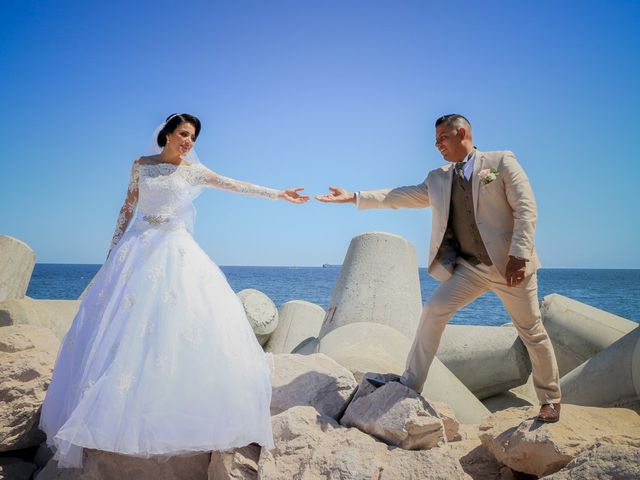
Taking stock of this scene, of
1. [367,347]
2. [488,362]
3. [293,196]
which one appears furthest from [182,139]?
[488,362]

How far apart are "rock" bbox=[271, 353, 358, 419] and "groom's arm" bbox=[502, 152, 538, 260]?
1.41m

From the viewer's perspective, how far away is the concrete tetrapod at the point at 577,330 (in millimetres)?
6414

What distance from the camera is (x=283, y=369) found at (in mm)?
3564

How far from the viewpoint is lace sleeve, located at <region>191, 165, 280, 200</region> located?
11.8 feet

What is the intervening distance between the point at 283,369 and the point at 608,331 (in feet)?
16.0

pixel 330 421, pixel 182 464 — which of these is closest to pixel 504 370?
pixel 330 421

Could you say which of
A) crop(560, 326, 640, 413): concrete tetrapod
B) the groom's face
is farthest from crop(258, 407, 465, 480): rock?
crop(560, 326, 640, 413): concrete tetrapod

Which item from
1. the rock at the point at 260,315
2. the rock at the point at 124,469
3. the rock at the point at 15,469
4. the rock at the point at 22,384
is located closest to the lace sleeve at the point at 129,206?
the rock at the point at 22,384

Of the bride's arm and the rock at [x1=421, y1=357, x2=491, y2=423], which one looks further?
the rock at [x1=421, y1=357, x2=491, y2=423]

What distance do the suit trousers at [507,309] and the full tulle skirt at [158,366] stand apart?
0.99 metres

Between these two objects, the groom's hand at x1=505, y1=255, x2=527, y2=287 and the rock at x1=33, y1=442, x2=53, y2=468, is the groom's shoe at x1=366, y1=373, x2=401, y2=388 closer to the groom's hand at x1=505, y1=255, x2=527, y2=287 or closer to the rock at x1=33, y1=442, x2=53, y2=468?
the groom's hand at x1=505, y1=255, x2=527, y2=287

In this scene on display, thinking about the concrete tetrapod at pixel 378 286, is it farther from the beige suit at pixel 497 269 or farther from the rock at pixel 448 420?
the beige suit at pixel 497 269

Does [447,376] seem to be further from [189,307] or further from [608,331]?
[189,307]

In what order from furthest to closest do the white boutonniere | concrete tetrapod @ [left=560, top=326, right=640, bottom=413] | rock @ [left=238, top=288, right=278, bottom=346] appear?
rock @ [left=238, top=288, right=278, bottom=346]
concrete tetrapod @ [left=560, top=326, right=640, bottom=413]
the white boutonniere
